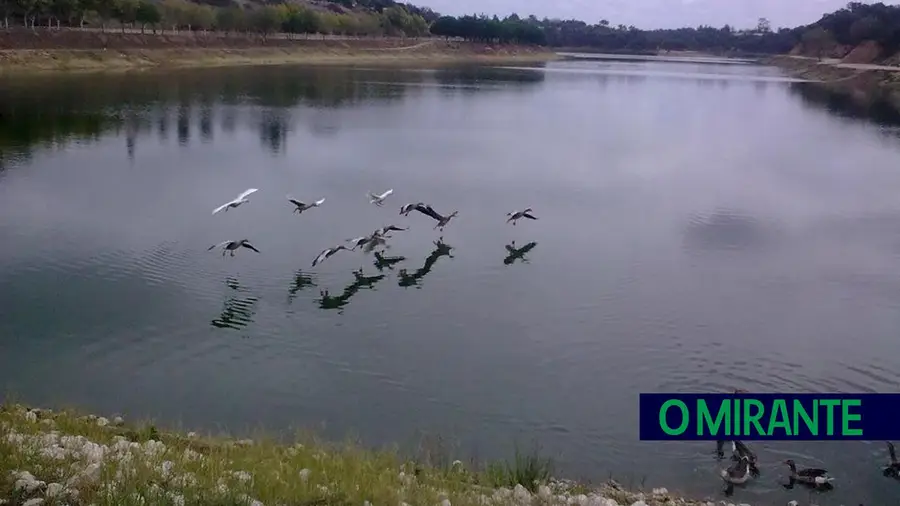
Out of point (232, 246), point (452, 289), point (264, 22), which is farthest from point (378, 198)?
point (264, 22)

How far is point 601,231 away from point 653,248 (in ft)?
5.93

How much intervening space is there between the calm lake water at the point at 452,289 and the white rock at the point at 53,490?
18.5 ft

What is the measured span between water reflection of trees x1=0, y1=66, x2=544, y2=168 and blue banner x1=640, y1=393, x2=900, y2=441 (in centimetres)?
2601

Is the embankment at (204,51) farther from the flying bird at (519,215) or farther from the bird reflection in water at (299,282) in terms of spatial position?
the bird reflection in water at (299,282)

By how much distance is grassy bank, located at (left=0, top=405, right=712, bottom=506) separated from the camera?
265 inches

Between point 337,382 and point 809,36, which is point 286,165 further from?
point 809,36

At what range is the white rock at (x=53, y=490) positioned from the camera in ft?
21.5

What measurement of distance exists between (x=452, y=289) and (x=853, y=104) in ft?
184

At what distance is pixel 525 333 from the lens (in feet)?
53.3

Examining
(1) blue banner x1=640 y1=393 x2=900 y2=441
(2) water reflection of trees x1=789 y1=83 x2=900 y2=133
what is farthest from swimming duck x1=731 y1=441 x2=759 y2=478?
(2) water reflection of trees x1=789 y1=83 x2=900 y2=133

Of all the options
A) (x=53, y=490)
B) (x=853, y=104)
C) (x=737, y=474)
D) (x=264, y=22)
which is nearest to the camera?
(x=53, y=490)

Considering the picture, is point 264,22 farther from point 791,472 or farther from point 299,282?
point 791,472

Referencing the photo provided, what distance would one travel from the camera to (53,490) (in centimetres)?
658

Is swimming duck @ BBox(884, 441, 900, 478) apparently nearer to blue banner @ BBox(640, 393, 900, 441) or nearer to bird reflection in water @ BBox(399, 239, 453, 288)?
blue banner @ BBox(640, 393, 900, 441)
